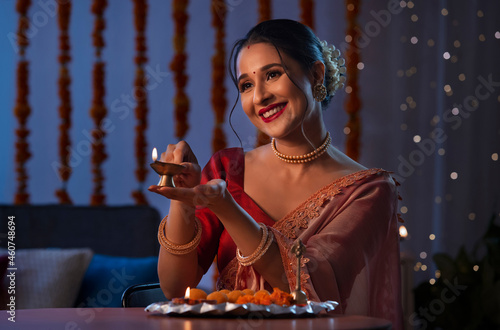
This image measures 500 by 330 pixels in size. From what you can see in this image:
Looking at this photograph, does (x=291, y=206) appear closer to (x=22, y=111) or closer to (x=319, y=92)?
(x=319, y=92)

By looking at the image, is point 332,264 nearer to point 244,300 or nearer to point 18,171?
point 244,300

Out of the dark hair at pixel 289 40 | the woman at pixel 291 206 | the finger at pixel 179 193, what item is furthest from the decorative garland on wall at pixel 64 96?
the finger at pixel 179 193

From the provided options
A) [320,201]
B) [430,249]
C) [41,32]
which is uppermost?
[41,32]

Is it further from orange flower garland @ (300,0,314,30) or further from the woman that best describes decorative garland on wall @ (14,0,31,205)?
the woman

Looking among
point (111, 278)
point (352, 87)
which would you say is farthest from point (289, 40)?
point (352, 87)

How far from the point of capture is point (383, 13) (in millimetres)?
3500

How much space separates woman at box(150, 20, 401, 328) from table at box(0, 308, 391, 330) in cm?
30

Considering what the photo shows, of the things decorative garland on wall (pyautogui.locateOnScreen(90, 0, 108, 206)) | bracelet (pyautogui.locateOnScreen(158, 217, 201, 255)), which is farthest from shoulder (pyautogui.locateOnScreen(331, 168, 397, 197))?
decorative garland on wall (pyautogui.locateOnScreen(90, 0, 108, 206))

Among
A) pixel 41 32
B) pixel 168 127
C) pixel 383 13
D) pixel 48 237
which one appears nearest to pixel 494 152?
pixel 383 13

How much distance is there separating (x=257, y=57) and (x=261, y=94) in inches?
4.4

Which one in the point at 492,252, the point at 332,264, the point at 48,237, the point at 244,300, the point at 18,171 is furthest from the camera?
the point at 18,171

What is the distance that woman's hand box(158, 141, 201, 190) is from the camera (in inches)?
51.9

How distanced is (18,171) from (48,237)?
2.37 feet

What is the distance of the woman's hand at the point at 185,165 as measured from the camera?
4.33 ft
